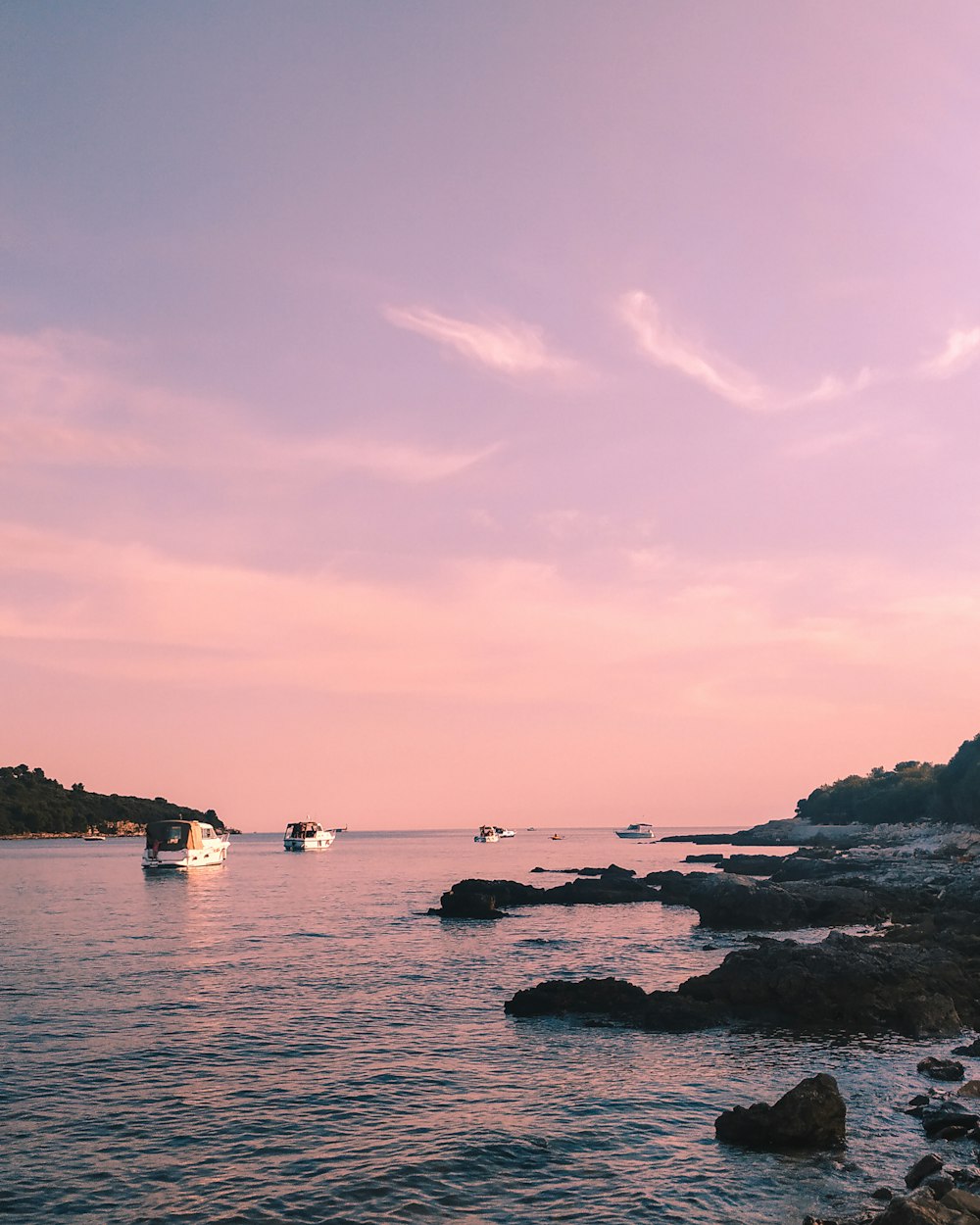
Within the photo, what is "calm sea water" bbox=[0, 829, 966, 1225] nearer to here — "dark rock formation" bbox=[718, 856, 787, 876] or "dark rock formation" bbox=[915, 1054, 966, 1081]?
"dark rock formation" bbox=[915, 1054, 966, 1081]

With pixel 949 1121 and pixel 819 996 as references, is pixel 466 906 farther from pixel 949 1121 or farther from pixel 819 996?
pixel 949 1121

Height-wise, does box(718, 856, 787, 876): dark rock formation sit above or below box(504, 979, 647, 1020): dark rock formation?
below

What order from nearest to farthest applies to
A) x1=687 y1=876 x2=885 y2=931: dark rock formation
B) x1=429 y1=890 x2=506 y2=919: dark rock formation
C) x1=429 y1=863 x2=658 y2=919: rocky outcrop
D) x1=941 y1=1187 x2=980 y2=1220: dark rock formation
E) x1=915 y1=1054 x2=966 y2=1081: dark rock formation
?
x1=941 y1=1187 x2=980 y2=1220: dark rock formation
x1=915 y1=1054 x2=966 y2=1081: dark rock formation
x1=687 y1=876 x2=885 y2=931: dark rock formation
x1=429 y1=890 x2=506 y2=919: dark rock formation
x1=429 y1=863 x2=658 y2=919: rocky outcrop

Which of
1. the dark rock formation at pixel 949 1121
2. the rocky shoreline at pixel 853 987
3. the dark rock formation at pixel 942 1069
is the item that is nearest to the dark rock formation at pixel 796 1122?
the rocky shoreline at pixel 853 987

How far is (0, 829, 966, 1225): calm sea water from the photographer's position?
57.2 feet

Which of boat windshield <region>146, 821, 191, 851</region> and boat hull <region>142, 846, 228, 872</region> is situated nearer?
boat hull <region>142, 846, 228, 872</region>

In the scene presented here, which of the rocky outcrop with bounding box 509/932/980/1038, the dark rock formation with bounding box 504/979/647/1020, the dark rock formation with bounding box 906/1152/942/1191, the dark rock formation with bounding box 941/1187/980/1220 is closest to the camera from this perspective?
the dark rock formation with bounding box 941/1187/980/1220

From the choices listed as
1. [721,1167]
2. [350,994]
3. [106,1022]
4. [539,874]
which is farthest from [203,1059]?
[539,874]

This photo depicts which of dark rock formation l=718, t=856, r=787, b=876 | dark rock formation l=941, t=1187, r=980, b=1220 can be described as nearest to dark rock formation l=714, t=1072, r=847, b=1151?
dark rock formation l=941, t=1187, r=980, b=1220

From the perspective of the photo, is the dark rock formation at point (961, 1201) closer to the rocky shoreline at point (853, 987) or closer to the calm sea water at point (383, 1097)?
the rocky shoreline at point (853, 987)

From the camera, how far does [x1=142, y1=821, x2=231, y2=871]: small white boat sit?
12469cm

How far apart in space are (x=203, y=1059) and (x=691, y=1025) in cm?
1624

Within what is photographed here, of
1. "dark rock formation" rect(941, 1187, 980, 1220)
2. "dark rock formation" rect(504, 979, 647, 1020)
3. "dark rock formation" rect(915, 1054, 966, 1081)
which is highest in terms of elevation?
"dark rock formation" rect(941, 1187, 980, 1220)

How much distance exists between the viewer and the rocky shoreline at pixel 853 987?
1873cm
